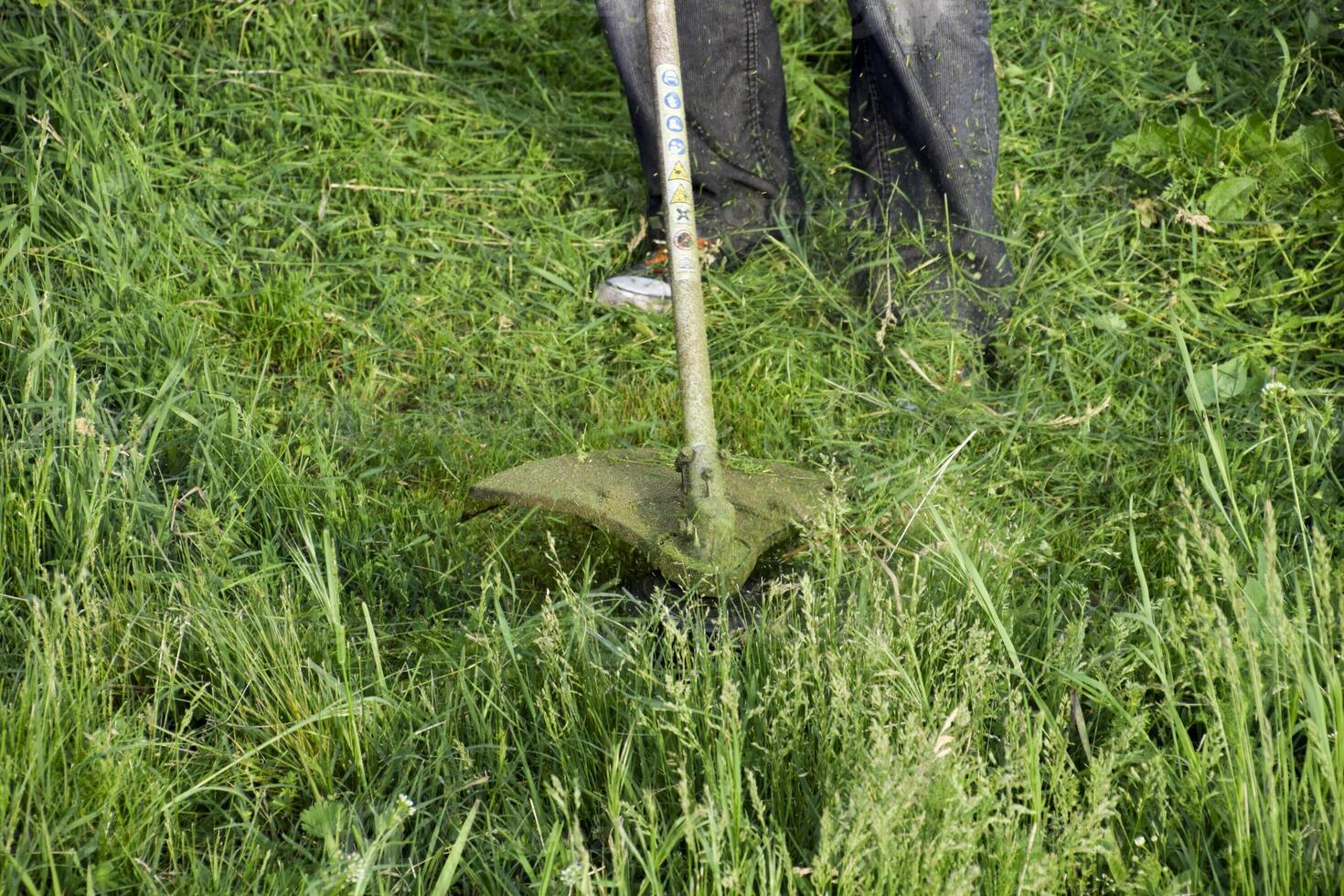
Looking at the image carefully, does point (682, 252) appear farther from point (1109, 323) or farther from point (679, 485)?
point (1109, 323)

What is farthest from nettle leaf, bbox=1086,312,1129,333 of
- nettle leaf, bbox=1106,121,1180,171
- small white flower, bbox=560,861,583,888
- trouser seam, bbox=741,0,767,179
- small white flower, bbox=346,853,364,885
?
small white flower, bbox=346,853,364,885

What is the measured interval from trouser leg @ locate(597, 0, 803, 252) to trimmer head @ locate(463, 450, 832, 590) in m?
0.94

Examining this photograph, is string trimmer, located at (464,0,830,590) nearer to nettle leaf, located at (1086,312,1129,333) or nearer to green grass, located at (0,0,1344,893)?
green grass, located at (0,0,1344,893)

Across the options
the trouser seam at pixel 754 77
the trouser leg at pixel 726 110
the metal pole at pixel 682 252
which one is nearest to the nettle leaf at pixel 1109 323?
the trouser leg at pixel 726 110

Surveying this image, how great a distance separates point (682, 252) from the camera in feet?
7.29

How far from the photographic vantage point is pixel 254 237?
3.07m

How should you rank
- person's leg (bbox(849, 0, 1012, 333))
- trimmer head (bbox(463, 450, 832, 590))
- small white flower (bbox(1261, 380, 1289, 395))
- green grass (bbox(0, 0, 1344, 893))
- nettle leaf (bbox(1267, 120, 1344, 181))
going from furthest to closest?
1. nettle leaf (bbox(1267, 120, 1344, 181))
2. person's leg (bbox(849, 0, 1012, 333))
3. small white flower (bbox(1261, 380, 1289, 395))
4. trimmer head (bbox(463, 450, 832, 590))
5. green grass (bbox(0, 0, 1344, 893))

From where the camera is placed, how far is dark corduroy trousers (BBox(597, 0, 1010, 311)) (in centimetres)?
276

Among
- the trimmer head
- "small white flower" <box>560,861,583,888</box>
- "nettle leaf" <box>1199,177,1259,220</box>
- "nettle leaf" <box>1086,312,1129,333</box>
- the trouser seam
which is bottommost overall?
"small white flower" <box>560,861,583,888</box>

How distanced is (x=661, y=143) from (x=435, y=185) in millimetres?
1199

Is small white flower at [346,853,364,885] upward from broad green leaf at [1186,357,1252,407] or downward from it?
downward

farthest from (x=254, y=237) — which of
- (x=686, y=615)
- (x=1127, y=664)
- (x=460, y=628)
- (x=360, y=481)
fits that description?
(x=1127, y=664)

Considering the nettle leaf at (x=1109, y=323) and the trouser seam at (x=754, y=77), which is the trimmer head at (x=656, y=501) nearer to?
the nettle leaf at (x=1109, y=323)

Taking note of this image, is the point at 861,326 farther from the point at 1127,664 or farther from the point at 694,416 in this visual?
the point at 1127,664
